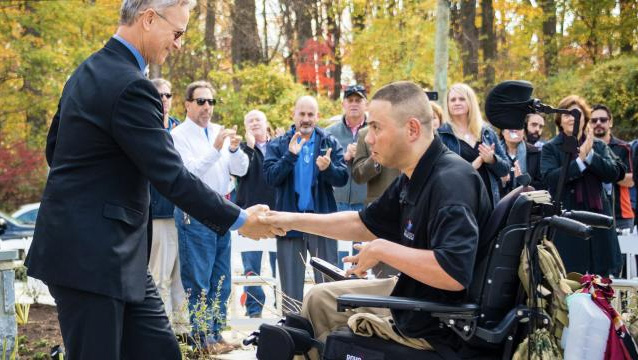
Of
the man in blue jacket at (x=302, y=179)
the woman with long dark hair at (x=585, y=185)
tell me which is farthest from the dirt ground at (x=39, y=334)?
the woman with long dark hair at (x=585, y=185)

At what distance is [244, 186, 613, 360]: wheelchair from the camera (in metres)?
3.49

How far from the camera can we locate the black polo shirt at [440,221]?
11.5 ft

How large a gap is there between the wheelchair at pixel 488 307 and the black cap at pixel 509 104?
319mm

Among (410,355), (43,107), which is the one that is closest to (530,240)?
(410,355)

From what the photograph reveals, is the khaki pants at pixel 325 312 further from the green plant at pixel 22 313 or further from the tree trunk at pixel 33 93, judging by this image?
the tree trunk at pixel 33 93

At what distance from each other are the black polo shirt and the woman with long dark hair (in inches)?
146

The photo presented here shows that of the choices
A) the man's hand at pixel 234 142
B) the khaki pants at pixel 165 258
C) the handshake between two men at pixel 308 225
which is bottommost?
the khaki pants at pixel 165 258

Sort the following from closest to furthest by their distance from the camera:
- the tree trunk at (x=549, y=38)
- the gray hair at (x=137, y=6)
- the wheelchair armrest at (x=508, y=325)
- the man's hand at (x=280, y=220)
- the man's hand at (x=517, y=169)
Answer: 1. the wheelchair armrest at (x=508, y=325)
2. the gray hair at (x=137, y=6)
3. the man's hand at (x=280, y=220)
4. the man's hand at (x=517, y=169)
5. the tree trunk at (x=549, y=38)

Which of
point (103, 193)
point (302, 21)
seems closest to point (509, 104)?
point (103, 193)

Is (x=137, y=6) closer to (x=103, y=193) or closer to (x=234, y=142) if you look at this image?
(x=103, y=193)

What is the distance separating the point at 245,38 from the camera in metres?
19.7

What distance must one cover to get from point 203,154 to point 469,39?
15759mm

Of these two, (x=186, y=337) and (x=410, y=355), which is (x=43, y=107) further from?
(x=410, y=355)

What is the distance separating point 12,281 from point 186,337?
1.32 metres
